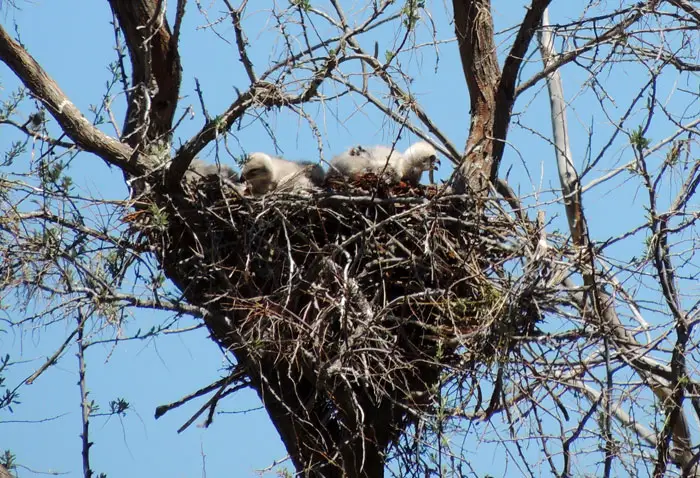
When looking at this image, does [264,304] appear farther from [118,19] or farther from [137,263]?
[118,19]

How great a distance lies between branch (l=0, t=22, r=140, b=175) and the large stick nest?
47 cm

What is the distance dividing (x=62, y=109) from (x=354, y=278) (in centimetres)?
196

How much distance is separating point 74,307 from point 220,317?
0.84m

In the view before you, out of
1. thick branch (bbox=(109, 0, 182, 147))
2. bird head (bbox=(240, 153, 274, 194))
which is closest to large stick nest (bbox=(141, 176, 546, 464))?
thick branch (bbox=(109, 0, 182, 147))

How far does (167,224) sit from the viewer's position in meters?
6.49

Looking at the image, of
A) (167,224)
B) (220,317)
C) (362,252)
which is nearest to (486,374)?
(362,252)

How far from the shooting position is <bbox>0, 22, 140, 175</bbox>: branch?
670 centimetres

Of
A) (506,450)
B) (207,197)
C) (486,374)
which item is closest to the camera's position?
(506,450)

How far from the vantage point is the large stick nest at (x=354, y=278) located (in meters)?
6.43

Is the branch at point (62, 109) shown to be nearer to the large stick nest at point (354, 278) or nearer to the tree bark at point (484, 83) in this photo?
the large stick nest at point (354, 278)

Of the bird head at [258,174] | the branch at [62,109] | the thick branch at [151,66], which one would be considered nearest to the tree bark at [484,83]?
the bird head at [258,174]

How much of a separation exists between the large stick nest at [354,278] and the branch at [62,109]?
1.53 ft

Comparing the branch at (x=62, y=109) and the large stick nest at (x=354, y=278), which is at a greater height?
the branch at (x=62, y=109)

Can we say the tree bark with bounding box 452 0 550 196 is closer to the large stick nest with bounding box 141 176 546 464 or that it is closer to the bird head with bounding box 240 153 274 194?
the large stick nest with bounding box 141 176 546 464
